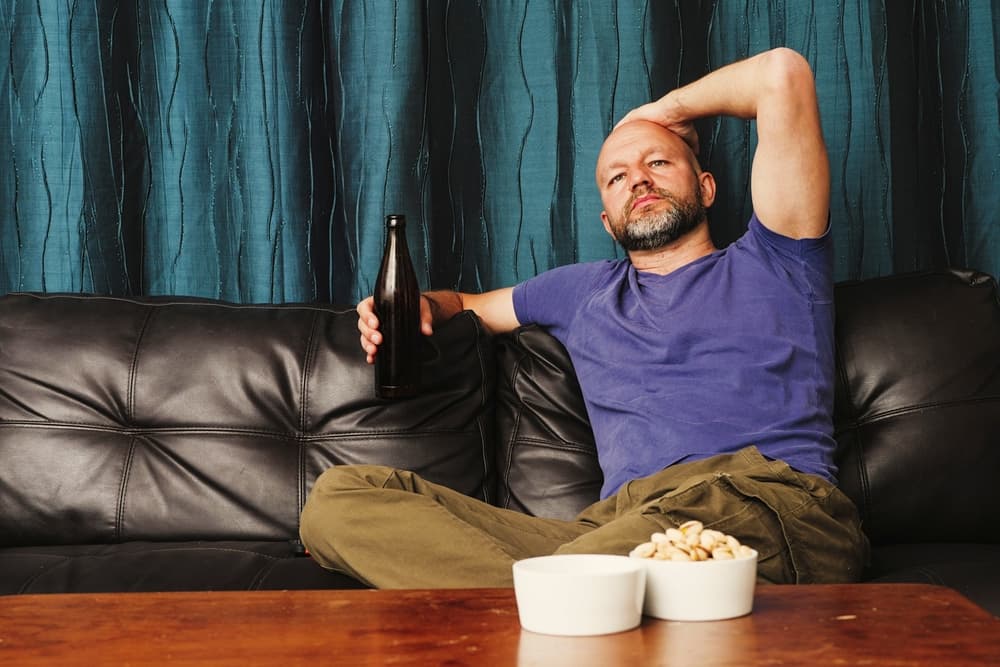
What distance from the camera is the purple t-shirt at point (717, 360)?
1.71m

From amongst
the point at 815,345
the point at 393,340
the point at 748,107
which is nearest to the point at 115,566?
the point at 393,340

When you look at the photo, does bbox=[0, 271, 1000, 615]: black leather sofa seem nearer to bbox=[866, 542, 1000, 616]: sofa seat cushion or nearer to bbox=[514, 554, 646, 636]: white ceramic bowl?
bbox=[866, 542, 1000, 616]: sofa seat cushion

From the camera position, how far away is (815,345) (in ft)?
5.85

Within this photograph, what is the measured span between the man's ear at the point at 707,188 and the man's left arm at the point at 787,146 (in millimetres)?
258

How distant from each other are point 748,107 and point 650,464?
2.19ft

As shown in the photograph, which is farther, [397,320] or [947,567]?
[397,320]

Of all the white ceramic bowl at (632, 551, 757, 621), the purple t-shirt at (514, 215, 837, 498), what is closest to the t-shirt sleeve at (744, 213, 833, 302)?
the purple t-shirt at (514, 215, 837, 498)

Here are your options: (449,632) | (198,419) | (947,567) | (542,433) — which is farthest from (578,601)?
(198,419)

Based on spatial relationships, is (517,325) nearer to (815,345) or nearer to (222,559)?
(815,345)

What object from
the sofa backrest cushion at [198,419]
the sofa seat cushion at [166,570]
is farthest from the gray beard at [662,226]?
the sofa seat cushion at [166,570]

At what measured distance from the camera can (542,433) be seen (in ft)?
6.36

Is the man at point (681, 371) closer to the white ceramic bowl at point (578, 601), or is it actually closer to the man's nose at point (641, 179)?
the man's nose at point (641, 179)

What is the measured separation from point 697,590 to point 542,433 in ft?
3.63

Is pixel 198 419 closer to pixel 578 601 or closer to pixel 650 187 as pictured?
pixel 650 187
